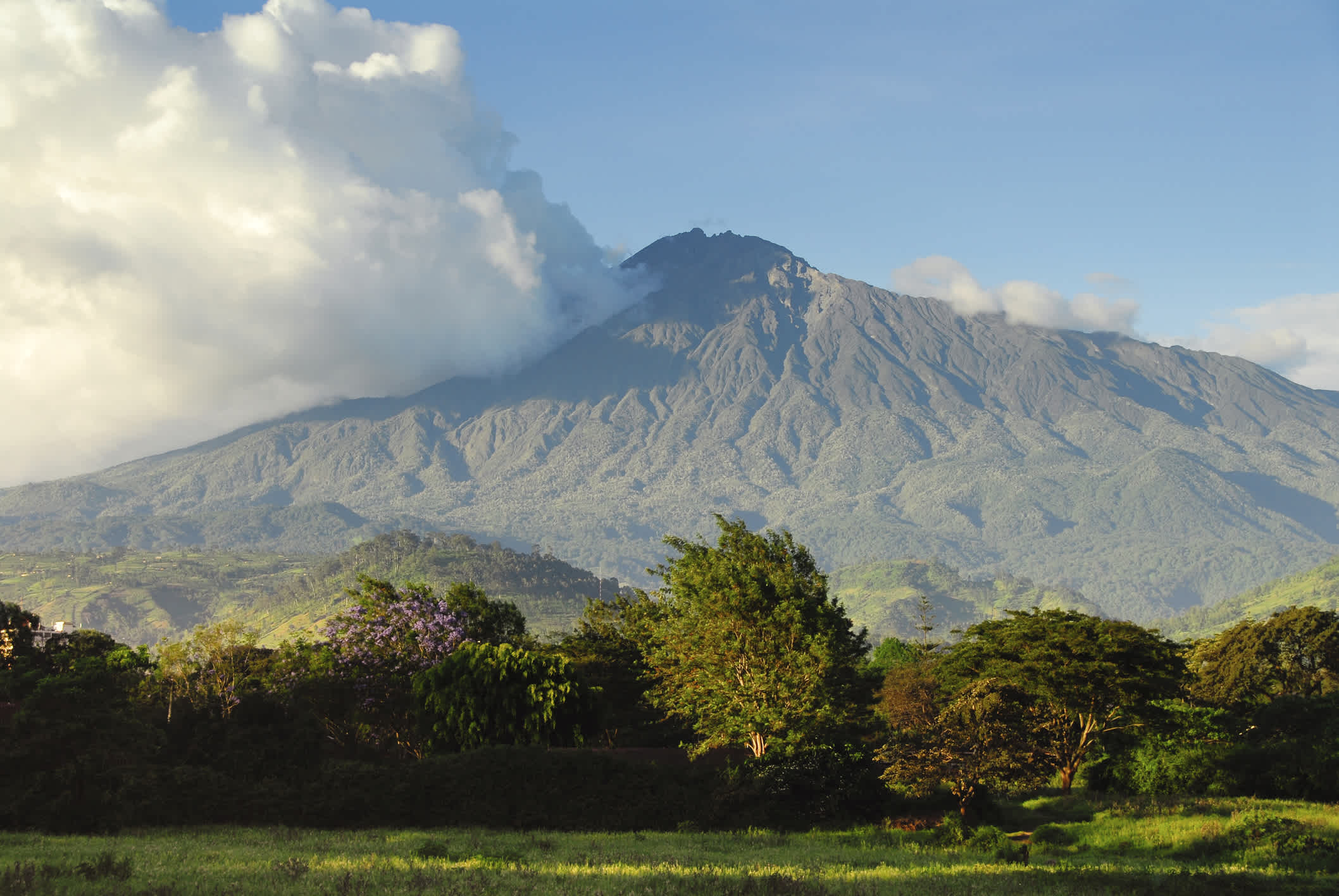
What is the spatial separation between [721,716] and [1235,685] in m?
36.8

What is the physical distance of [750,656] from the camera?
39750mm

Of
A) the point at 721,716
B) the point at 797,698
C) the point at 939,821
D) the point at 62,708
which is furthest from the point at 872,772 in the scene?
the point at 62,708

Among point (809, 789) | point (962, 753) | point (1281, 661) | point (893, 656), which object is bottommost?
point (809, 789)

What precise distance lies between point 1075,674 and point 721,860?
1010 inches

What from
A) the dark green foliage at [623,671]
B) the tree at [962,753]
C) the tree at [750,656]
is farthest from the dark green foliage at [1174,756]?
the dark green foliage at [623,671]

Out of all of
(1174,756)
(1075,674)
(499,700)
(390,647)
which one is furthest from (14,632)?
(1174,756)

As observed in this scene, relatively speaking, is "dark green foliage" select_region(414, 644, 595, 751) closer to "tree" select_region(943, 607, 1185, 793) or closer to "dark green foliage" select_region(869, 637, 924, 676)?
"tree" select_region(943, 607, 1185, 793)

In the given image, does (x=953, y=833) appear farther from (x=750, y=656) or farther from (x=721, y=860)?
(x=750, y=656)

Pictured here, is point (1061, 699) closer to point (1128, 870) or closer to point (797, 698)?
point (797, 698)

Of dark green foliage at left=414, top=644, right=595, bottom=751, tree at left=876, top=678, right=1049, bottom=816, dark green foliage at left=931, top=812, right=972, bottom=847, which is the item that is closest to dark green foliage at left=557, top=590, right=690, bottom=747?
dark green foliage at left=414, top=644, right=595, bottom=751

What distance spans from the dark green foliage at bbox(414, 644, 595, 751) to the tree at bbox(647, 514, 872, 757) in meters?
4.45

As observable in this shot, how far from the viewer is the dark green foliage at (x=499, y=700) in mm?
42250

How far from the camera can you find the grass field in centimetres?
1578

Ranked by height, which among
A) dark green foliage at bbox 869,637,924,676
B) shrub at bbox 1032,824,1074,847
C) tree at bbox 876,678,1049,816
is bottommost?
→ shrub at bbox 1032,824,1074,847
